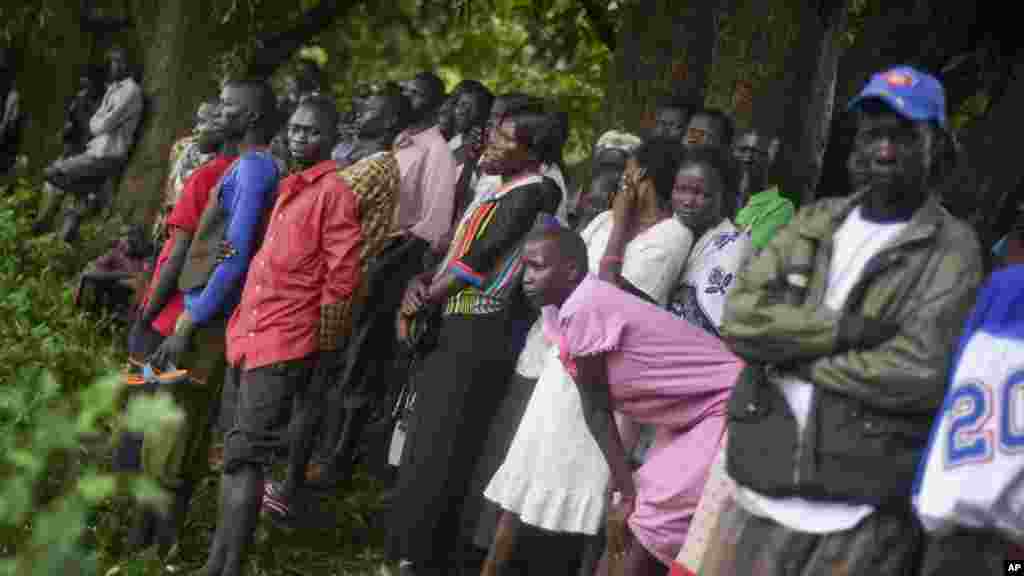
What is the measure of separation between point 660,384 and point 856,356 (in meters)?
1.27

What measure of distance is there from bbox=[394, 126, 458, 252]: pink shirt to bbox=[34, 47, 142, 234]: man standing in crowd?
5.79 metres

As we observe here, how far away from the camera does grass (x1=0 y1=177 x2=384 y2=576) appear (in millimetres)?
6461

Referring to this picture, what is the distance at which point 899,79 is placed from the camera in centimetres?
412

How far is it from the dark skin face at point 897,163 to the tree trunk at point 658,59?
451 cm

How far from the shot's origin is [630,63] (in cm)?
879

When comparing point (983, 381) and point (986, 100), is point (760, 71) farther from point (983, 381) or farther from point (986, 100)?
point (983, 381)

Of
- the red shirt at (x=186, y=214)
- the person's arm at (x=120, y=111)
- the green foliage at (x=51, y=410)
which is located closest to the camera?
the green foliage at (x=51, y=410)

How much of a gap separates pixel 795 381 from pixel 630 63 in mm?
4902

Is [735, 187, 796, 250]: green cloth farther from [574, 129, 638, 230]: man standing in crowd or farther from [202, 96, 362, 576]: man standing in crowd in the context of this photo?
[202, 96, 362, 576]: man standing in crowd

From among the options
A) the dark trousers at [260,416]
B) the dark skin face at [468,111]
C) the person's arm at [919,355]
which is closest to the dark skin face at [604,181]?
the dark skin face at [468,111]

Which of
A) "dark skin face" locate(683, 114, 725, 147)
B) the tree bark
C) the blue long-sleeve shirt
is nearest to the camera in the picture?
the blue long-sleeve shirt

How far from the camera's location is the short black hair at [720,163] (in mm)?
6148

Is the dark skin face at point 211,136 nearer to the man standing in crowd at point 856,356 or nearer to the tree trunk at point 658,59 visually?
the tree trunk at point 658,59

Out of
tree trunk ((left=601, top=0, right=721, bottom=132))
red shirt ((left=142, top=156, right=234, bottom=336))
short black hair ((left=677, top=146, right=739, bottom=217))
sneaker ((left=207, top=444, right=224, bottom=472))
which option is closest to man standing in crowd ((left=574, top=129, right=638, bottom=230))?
tree trunk ((left=601, top=0, right=721, bottom=132))
